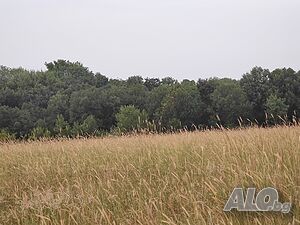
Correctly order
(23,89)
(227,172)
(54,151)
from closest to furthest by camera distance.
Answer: (227,172) < (54,151) < (23,89)

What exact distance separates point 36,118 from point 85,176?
141 feet

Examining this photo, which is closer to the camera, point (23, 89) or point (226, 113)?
point (226, 113)

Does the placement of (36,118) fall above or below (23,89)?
below

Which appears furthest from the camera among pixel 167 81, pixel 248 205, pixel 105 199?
pixel 167 81

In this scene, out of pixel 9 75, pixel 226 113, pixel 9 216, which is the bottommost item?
pixel 226 113

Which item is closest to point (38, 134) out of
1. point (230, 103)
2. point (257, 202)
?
point (257, 202)

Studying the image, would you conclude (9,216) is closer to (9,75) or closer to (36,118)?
(36,118)

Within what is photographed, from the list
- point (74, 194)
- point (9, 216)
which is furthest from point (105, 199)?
point (9, 216)

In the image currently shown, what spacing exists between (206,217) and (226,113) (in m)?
40.2

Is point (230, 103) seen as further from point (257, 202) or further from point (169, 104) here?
Result: point (257, 202)

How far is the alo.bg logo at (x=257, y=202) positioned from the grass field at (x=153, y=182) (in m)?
0.06

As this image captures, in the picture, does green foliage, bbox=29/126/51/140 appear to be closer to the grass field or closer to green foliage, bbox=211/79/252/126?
the grass field

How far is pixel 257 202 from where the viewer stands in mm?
2537

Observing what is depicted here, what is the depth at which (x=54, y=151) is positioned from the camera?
6.68 meters
